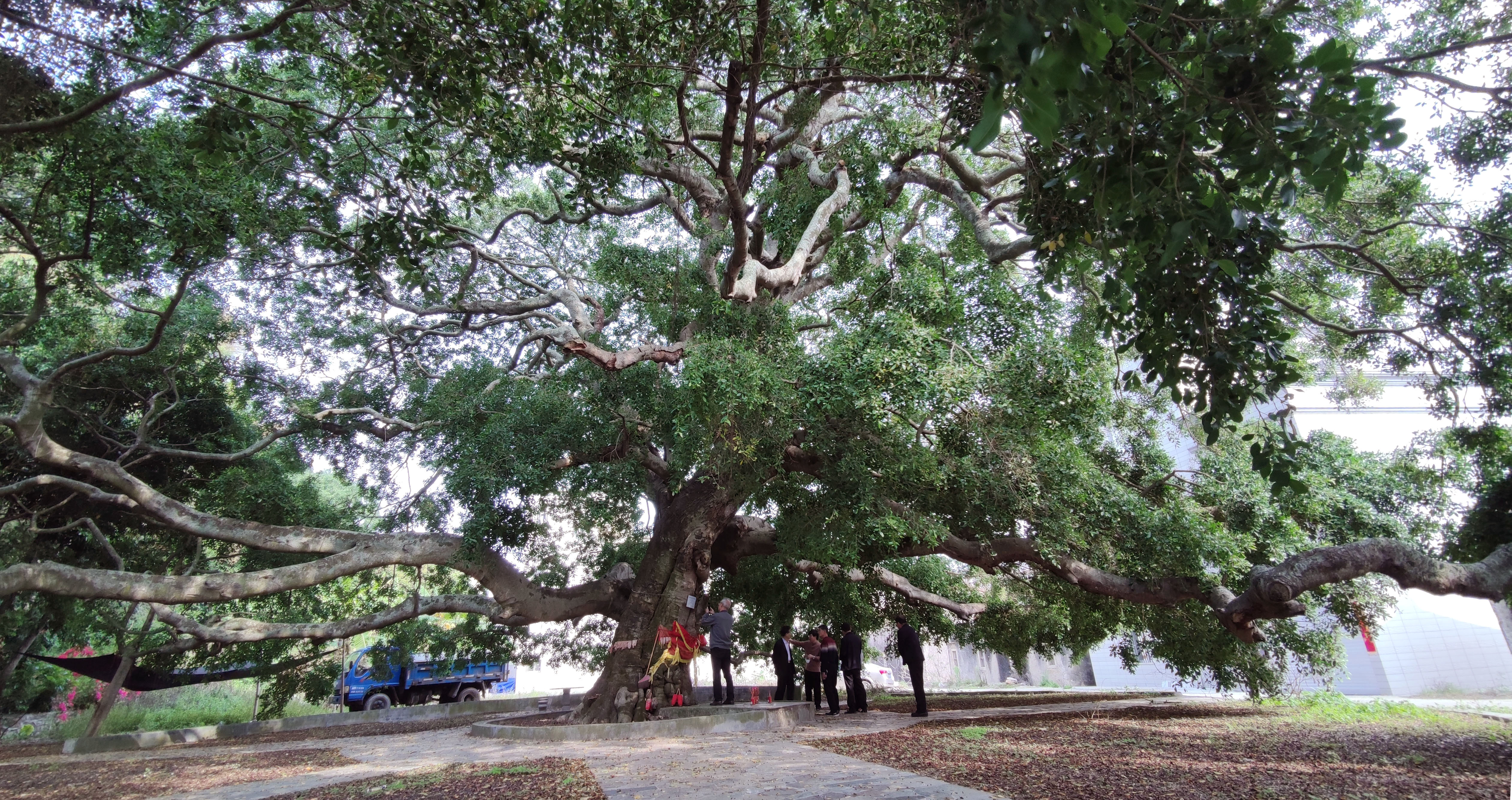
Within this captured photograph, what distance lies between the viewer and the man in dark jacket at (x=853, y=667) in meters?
8.54

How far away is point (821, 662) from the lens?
915cm

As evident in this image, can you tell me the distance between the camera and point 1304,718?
7066 mm

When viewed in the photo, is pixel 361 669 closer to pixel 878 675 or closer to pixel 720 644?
pixel 720 644

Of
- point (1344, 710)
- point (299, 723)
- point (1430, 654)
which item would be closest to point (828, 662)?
point (1344, 710)

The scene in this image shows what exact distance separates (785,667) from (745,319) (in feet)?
16.8

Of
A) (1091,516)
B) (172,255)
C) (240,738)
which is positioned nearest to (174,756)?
(240,738)

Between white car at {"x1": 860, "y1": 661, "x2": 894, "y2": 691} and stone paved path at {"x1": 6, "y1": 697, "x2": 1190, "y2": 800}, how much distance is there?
9918 millimetres

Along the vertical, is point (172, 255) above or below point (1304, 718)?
above

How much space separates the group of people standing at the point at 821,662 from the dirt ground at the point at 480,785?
13.0 ft

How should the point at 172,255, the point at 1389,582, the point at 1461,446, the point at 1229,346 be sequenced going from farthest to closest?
the point at 1389,582, the point at 1461,446, the point at 172,255, the point at 1229,346

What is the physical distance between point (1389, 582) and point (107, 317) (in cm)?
1733

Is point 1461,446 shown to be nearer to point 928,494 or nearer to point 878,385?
point 928,494

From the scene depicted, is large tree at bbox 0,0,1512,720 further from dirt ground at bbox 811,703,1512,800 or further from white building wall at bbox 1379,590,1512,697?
white building wall at bbox 1379,590,1512,697

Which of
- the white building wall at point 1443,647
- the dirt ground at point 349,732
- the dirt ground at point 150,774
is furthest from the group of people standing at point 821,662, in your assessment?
the white building wall at point 1443,647
